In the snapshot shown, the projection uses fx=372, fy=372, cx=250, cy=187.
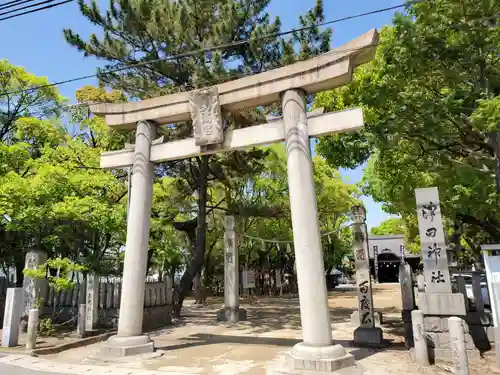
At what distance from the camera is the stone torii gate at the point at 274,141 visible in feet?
23.8

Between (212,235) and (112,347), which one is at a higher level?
(212,235)

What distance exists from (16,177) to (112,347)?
6.66 m

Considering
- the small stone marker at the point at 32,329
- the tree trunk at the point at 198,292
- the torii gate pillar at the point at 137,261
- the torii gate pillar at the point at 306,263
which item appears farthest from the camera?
the tree trunk at the point at 198,292

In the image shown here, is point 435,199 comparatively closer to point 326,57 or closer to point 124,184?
point 326,57

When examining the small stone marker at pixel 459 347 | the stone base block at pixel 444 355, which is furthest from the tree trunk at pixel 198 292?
the small stone marker at pixel 459 347

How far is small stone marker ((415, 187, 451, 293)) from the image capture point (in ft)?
26.4

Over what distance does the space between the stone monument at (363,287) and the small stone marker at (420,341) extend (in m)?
1.90

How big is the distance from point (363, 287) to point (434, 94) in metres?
5.77

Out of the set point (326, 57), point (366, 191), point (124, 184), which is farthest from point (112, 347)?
point (366, 191)

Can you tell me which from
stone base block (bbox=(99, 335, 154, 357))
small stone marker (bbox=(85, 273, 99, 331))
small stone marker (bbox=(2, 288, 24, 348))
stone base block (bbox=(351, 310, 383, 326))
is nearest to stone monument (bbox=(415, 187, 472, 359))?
stone base block (bbox=(351, 310, 383, 326))

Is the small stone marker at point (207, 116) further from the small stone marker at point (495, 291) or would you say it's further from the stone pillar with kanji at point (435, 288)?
the small stone marker at point (495, 291)

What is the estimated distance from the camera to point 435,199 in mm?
8469

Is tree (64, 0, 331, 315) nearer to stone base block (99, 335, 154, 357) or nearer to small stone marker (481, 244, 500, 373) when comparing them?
stone base block (99, 335, 154, 357)

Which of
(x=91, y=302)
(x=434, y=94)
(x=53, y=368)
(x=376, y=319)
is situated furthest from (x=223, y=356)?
(x=434, y=94)
